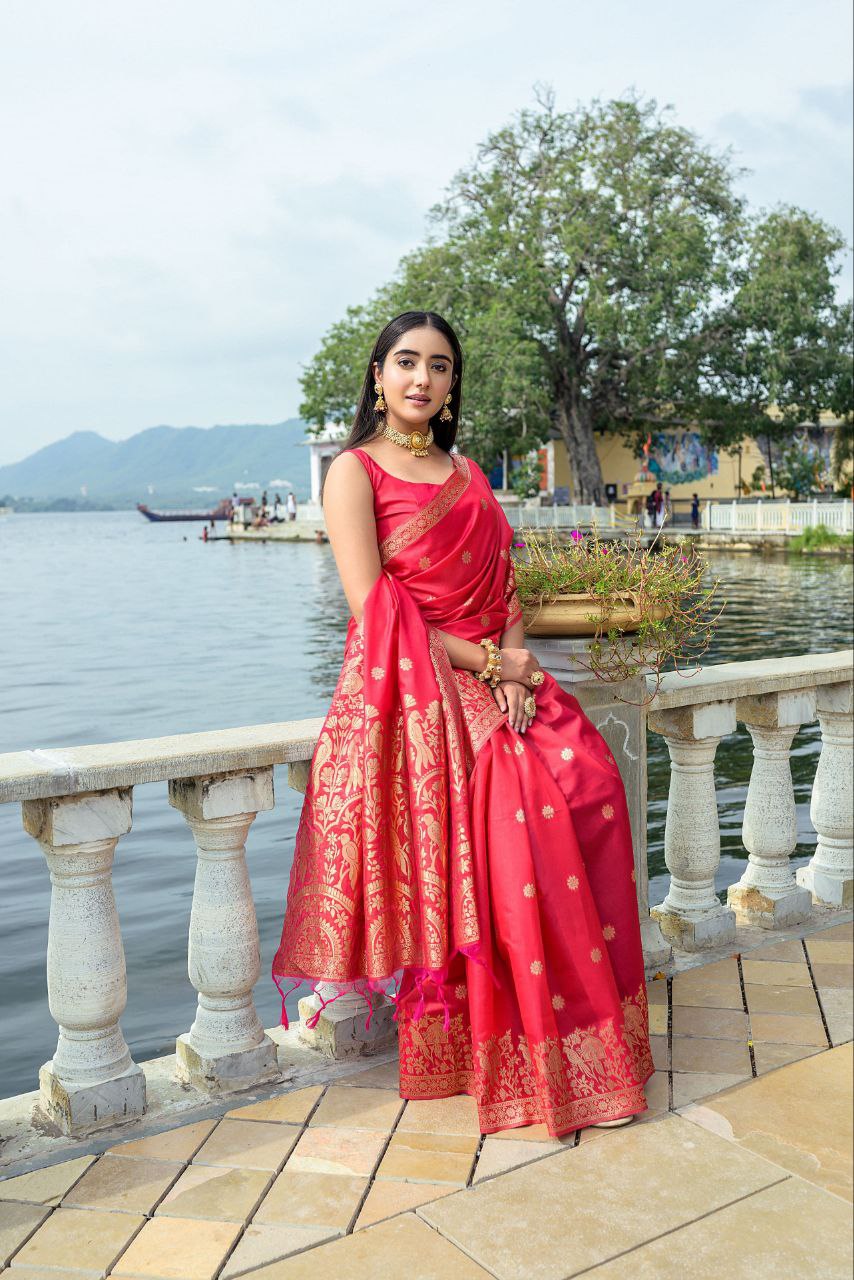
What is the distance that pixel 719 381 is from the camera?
34.0 meters

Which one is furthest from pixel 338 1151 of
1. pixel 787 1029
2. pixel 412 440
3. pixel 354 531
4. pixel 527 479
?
pixel 527 479

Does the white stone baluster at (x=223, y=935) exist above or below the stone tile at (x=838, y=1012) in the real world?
above

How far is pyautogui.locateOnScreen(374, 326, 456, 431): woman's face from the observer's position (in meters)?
2.91

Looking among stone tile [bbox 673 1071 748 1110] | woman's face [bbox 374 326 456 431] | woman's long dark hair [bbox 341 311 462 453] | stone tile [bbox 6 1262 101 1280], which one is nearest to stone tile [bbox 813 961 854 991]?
stone tile [bbox 673 1071 748 1110]

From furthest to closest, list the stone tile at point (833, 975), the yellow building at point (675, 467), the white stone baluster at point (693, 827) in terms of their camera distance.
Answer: the yellow building at point (675, 467), the white stone baluster at point (693, 827), the stone tile at point (833, 975)

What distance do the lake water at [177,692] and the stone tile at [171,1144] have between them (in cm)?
243

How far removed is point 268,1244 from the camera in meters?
2.19

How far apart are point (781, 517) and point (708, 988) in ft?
100

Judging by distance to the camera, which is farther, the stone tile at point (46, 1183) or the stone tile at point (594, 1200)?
the stone tile at point (46, 1183)

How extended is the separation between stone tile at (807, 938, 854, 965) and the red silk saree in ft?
3.20

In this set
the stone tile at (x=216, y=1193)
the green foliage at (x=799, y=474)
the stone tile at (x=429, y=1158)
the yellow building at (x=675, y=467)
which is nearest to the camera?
the stone tile at (x=216, y=1193)

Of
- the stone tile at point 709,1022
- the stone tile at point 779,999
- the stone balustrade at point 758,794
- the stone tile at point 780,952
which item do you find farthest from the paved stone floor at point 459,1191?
the stone balustrade at point 758,794

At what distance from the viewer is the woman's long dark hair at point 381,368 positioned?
2932mm

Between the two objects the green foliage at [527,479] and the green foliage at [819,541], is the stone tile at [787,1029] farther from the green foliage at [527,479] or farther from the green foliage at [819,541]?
the green foliage at [527,479]
